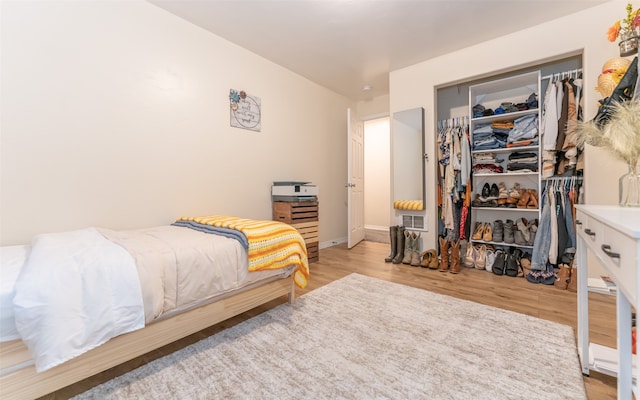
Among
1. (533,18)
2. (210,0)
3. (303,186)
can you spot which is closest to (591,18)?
(533,18)

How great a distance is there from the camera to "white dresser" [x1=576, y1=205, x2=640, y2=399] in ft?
2.11

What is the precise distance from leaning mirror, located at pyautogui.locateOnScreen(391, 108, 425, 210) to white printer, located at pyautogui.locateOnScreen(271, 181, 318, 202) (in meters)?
1.20

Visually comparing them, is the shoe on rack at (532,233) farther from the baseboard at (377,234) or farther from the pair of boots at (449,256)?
the baseboard at (377,234)

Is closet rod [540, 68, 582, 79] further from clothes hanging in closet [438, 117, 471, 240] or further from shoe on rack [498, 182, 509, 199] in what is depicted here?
shoe on rack [498, 182, 509, 199]

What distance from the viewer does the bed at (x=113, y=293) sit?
99 centimetres

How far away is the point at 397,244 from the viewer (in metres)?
3.42

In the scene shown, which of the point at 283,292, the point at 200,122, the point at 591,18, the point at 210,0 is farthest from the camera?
the point at 200,122

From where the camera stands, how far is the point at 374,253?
150 inches

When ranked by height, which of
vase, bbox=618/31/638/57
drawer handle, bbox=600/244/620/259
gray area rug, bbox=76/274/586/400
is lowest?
gray area rug, bbox=76/274/586/400

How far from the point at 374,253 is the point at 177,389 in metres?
2.95

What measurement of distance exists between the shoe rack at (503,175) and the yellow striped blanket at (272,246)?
2299mm

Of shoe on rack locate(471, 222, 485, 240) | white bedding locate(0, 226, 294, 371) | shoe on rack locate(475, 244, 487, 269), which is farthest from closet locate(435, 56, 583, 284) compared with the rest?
white bedding locate(0, 226, 294, 371)

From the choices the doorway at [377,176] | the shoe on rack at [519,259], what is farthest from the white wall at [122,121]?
the doorway at [377,176]

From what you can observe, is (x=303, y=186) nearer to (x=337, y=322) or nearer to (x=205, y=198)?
(x=205, y=198)
